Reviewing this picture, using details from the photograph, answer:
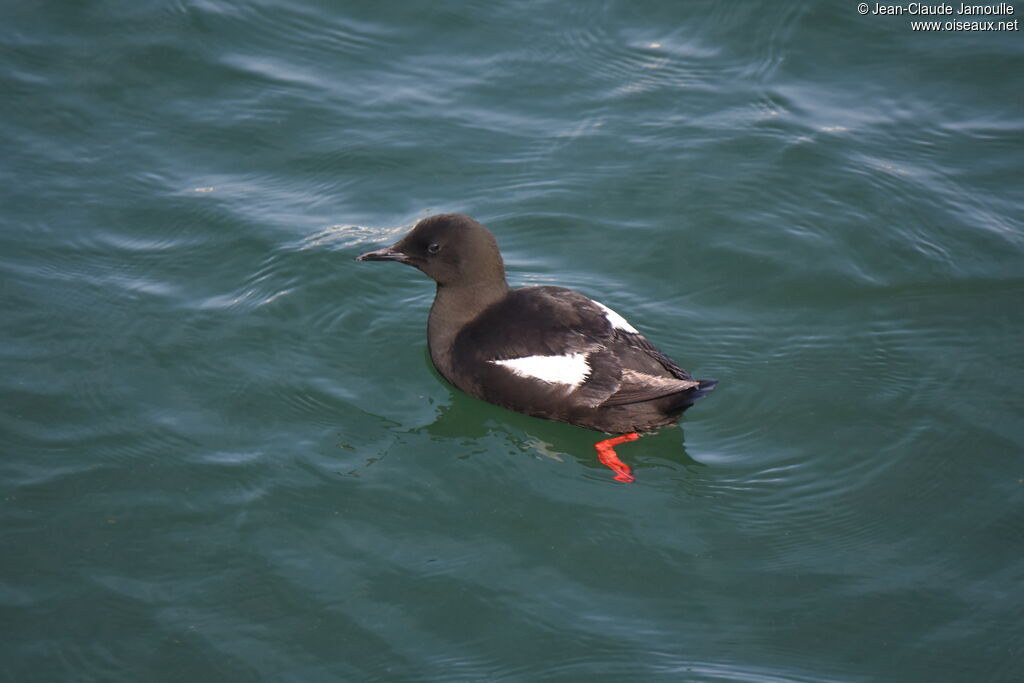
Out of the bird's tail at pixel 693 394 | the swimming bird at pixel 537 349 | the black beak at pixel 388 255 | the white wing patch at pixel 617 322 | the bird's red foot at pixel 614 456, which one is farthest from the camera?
the black beak at pixel 388 255

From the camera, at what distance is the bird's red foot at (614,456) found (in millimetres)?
5613

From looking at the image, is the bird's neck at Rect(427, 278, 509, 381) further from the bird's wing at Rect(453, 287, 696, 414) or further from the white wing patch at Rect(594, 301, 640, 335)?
the white wing patch at Rect(594, 301, 640, 335)

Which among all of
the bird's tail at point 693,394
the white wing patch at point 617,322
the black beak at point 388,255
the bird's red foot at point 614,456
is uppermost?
the white wing patch at point 617,322

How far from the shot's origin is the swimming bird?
5.74m

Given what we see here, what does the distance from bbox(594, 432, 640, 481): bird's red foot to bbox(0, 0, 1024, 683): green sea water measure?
74mm

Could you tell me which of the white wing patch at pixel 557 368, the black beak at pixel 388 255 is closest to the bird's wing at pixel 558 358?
the white wing patch at pixel 557 368

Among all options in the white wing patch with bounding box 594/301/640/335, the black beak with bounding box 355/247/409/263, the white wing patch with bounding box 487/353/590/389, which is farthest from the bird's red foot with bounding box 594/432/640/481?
the black beak with bounding box 355/247/409/263

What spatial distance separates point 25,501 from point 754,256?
15.5 ft

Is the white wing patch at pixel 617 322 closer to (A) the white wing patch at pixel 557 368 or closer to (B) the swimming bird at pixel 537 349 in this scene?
(B) the swimming bird at pixel 537 349

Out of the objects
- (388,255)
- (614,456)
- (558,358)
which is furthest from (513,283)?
(614,456)

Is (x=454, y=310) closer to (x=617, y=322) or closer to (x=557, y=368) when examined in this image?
(x=557, y=368)

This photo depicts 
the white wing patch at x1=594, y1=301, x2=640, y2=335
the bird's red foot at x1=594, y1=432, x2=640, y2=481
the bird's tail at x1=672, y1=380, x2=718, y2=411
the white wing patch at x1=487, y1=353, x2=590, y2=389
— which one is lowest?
the bird's red foot at x1=594, y1=432, x2=640, y2=481

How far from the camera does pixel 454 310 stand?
6.20 m

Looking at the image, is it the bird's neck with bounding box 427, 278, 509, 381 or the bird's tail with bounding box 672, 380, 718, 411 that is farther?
the bird's neck with bounding box 427, 278, 509, 381
